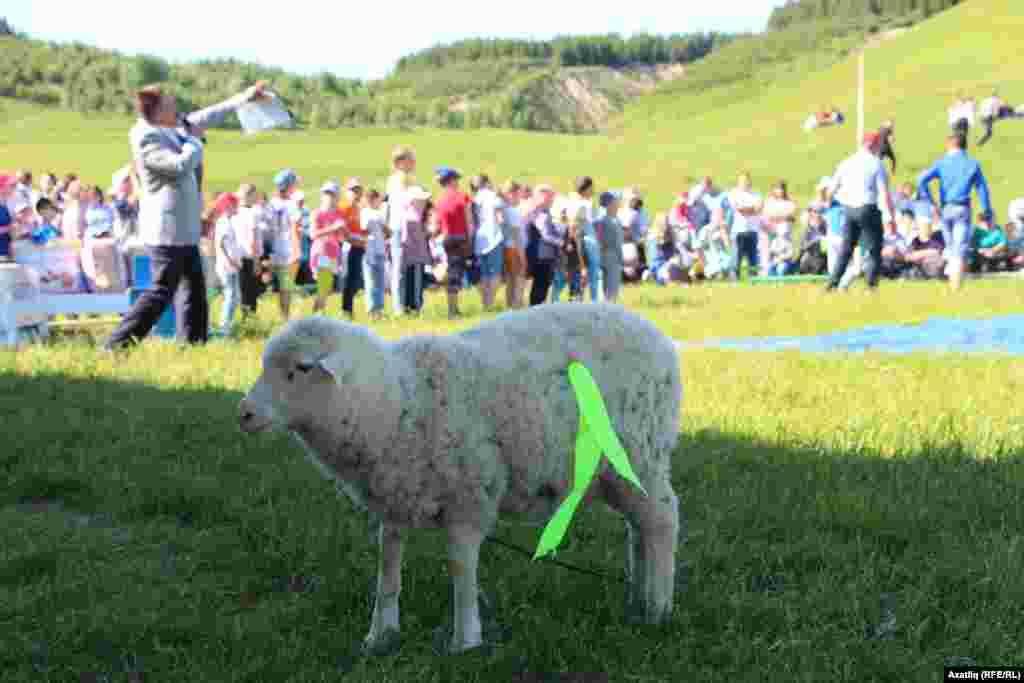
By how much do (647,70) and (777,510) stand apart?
136900 mm

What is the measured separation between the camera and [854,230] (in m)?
15.4

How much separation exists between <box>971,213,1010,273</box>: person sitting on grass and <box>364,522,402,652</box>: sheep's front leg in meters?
19.9

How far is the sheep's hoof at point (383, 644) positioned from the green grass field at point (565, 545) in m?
0.04

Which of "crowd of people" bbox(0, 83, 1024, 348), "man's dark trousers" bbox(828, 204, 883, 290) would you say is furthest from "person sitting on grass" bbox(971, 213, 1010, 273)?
"man's dark trousers" bbox(828, 204, 883, 290)

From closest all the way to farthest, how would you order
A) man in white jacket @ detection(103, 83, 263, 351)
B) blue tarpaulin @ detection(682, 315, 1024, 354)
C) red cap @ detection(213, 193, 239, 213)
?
man in white jacket @ detection(103, 83, 263, 351)
blue tarpaulin @ detection(682, 315, 1024, 354)
red cap @ detection(213, 193, 239, 213)

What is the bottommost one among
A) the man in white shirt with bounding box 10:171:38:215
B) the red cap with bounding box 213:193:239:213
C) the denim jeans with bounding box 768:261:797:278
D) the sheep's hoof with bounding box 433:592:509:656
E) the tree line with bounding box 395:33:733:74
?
the denim jeans with bounding box 768:261:797:278

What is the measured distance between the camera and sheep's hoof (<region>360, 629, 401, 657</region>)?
3.78 metres

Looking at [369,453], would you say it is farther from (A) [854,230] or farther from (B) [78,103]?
(B) [78,103]

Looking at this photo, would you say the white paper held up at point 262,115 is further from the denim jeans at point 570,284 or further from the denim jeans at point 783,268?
the denim jeans at point 783,268

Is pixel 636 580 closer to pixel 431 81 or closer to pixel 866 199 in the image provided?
pixel 866 199

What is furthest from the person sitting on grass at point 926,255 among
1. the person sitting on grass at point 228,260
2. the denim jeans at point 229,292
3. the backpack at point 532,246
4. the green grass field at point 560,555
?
the green grass field at point 560,555

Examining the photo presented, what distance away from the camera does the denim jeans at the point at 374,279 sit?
14.6 m

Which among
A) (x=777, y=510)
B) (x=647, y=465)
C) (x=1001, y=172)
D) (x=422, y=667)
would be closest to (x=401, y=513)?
(x=422, y=667)

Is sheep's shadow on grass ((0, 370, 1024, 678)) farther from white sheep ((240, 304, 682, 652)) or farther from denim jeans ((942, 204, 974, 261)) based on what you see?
denim jeans ((942, 204, 974, 261))
